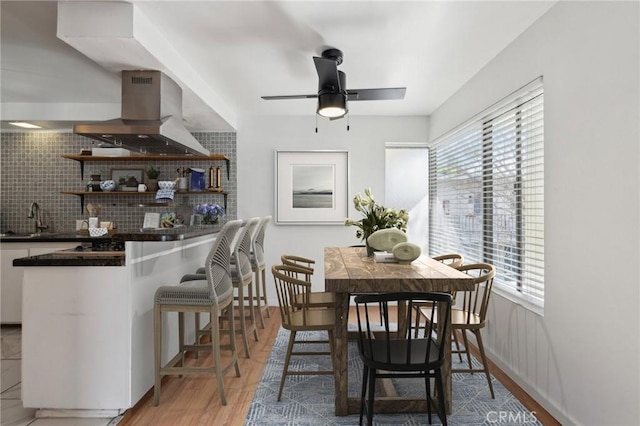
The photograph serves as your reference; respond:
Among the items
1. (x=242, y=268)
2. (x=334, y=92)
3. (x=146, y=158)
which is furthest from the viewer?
(x=146, y=158)

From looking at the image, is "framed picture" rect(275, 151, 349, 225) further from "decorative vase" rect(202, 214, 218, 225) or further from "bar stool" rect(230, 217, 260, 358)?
"bar stool" rect(230, 217, 260, 358)

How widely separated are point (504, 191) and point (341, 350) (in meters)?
1.79

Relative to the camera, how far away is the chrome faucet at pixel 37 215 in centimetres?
448

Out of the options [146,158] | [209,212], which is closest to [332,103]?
[209,212]

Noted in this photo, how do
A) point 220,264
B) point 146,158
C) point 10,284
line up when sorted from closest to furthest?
point 220,264
point 10,284
point 146,158

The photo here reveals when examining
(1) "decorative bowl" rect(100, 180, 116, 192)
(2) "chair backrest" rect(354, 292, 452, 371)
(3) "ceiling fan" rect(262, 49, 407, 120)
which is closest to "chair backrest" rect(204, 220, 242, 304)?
(2) "chair backrest" rect(354, 292, 452, 371)

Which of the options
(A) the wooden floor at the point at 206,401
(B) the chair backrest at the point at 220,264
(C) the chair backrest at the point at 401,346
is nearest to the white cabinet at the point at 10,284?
(A) the wooden floor at the point at 206,401

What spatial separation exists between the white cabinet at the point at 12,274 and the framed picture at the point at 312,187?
2.54 meters

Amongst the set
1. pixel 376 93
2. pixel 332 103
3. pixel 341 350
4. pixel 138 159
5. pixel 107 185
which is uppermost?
pixel 376 93

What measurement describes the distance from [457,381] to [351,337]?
918 millimetres

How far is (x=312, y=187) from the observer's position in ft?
15.5

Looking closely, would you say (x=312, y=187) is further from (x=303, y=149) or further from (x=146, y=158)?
(x=146, y=158)

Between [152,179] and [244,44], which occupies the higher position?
[244,44]

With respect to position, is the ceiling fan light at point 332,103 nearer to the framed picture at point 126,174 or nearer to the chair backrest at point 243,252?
the chair backrest at point 243,252
